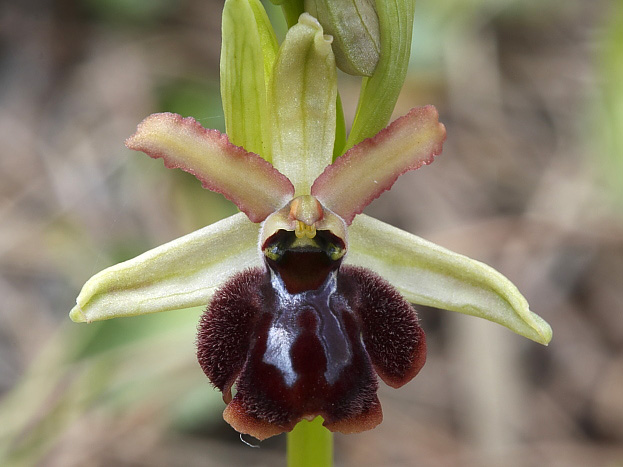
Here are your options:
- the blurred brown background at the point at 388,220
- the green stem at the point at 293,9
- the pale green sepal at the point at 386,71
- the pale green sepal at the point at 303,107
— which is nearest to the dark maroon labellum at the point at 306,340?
the pale green sepal at the point at 303,107

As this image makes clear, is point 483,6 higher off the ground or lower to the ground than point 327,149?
lower

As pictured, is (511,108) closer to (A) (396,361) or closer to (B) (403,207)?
(B) (403,207)

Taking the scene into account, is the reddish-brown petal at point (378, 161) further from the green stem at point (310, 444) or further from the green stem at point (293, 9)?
the green stem at point (310, 444)

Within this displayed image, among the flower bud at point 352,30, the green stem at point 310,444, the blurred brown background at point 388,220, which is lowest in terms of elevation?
the blurred brown background at point 388,220

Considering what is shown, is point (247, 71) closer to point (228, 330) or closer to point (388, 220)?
point (228, 330)

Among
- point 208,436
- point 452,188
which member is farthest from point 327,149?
point 452,188

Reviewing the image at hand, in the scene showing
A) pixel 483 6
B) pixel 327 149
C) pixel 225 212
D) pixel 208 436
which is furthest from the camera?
pixel 483 6

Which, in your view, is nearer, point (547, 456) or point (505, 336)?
point (547, 456)

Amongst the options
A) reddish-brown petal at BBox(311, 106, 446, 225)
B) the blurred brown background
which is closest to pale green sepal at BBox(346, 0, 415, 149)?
reddish-brown petal at BBox(311, 106, 446, 225)

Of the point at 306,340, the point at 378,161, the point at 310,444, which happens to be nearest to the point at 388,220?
the point at 310,444
